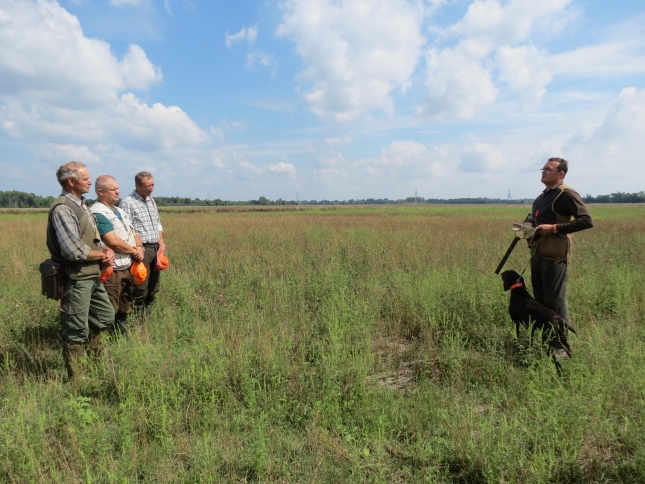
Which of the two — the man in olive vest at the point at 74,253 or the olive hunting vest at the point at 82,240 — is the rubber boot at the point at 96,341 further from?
the olive hunting vest at the point at 82,240

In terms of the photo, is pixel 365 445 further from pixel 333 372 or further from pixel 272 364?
pixel 272 364

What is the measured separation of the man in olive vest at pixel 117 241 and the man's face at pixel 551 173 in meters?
4.39

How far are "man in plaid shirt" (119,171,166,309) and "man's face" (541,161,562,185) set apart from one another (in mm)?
4367

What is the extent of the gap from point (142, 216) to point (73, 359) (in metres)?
1.84

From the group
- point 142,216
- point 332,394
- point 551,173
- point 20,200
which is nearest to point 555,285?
point 551,173

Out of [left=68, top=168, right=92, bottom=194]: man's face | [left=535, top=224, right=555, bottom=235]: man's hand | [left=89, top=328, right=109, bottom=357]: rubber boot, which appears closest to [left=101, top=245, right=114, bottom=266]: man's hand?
[left=68, top=168, right=92, bottom=194]: man's face

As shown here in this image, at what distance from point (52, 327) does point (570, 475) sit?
16.7 ft

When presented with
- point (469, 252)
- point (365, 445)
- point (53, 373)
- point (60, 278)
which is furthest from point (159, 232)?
point (469, 252)

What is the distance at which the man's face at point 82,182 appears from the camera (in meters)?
3.07

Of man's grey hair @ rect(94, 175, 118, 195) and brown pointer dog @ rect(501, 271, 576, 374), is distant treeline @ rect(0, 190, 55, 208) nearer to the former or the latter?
man's grey hair @ rect(94, 175, 118, 195)

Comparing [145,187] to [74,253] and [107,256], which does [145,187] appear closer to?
[107,256]

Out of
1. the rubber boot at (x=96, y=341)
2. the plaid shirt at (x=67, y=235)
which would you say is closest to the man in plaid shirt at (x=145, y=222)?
the rubber boot at (x=96, y=341)

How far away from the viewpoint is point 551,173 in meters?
3.47

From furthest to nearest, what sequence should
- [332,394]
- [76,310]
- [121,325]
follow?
1. [121,325]
2. [76,310]
3. [332,394]
